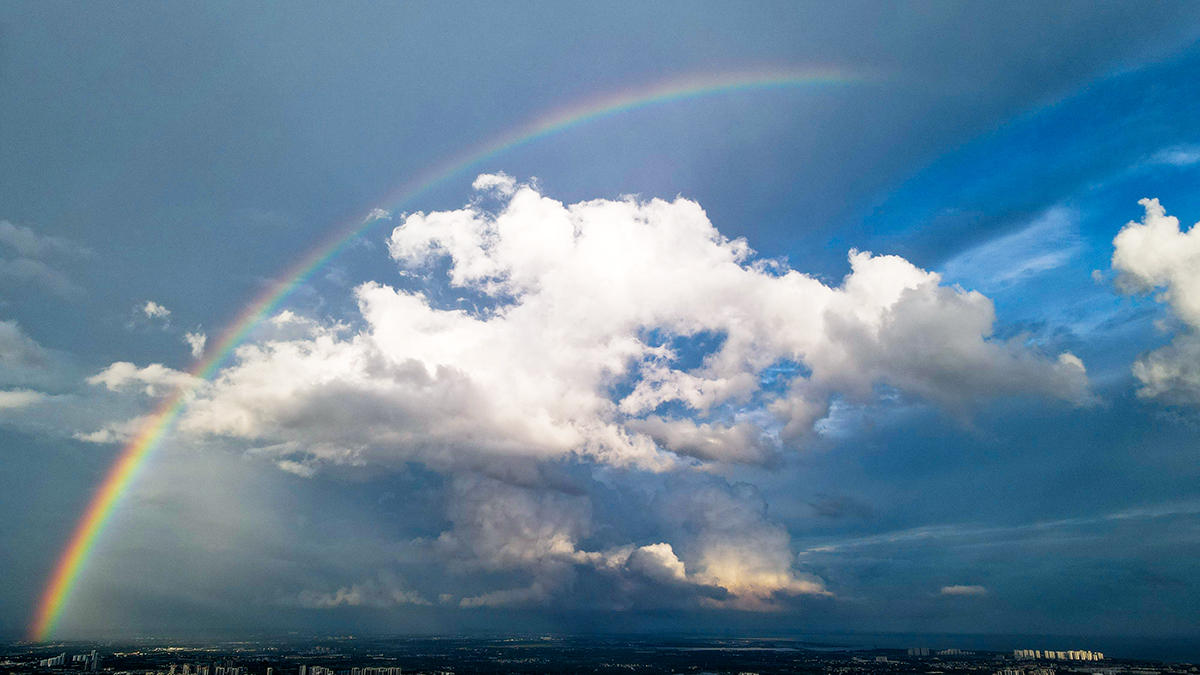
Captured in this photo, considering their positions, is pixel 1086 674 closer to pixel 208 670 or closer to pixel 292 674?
pixel 292 674

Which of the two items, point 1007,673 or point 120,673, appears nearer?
point 120,673

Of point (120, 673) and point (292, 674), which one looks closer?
point (120, 673)

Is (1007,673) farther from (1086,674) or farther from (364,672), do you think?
(364,672)

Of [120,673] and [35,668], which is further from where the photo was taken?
[35,668]

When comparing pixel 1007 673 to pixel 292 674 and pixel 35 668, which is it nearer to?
pixel 292 674

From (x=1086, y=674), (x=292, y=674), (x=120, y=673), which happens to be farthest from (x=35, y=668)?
(x=1086, y=674)

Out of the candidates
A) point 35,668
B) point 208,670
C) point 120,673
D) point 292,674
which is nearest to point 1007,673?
point 292,674

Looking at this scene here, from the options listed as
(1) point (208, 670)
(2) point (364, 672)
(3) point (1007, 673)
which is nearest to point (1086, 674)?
(3) point (1007, 673)
